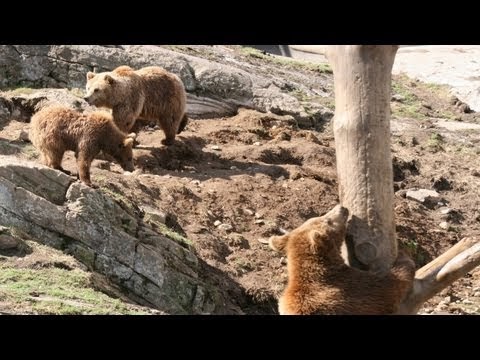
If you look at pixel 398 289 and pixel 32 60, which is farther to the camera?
pixel 32 60

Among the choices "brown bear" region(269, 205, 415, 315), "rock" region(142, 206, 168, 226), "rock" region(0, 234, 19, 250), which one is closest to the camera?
"brown bear" region(269, 205, 415, 315)

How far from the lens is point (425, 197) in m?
13.6

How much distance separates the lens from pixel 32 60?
15.0m

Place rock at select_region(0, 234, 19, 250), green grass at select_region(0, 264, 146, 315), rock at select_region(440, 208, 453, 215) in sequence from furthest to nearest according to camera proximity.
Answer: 1. rock at select_region(440, 208, 453, 215)
2. rock at select_region(0, 234, 19, 250)
3. green grass at select_region(0, 264, 146, 315)

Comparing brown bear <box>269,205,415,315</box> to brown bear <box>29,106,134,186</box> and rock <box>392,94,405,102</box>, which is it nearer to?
brown bear <box>29,106,134,186</box>

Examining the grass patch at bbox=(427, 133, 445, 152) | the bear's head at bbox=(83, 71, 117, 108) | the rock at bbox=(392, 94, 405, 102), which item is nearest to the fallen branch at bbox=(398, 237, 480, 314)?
the bear's head at bbox=(83, 71, 117, 108)

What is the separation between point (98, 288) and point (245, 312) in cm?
252

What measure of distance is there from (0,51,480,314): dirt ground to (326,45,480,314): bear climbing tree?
4.10 metres

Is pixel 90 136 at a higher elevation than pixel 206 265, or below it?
higher

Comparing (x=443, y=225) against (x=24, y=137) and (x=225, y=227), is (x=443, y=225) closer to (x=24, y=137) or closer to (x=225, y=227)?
(x=225, y=227)

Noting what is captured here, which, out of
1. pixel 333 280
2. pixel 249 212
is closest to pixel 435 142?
pixel 249 212

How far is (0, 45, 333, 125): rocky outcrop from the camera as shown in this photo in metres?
14.9
